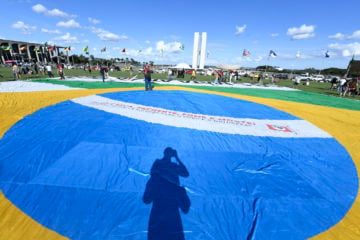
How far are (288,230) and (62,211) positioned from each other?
3.32 meters

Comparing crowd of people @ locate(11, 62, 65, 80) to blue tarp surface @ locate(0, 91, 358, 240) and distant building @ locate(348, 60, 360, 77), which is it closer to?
blue tarp surface @ locate(0, 91, 358, 240)

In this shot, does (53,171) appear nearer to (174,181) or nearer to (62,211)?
(62,211)

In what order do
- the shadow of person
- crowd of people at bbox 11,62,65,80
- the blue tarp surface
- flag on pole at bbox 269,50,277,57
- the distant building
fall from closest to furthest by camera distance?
1. the shadow of person
2. the blue tarp surface
3. crowd of people at bbox 11,62,65,80
4. flag on pole at bbox 269,50,277,57
5. the distant building

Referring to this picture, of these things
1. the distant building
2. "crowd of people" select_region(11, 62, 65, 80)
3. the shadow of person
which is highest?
the distant building

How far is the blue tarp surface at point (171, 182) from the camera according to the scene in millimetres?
2627

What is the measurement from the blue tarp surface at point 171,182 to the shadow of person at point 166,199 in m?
0.01

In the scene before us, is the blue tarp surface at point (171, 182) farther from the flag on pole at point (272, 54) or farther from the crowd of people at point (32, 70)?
the flag on pole at point (272, 54)

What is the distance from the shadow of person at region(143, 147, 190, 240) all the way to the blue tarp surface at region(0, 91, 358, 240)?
0.01m

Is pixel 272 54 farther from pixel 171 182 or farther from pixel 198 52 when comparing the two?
pixel 198 52

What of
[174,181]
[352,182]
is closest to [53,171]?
[174,181]

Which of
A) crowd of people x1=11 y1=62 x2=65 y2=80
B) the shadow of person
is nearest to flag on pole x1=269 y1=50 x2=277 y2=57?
crowd of people x1=11 y1=62 x2=65 y2=80

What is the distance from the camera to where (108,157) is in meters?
4.20

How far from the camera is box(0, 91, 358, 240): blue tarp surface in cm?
263

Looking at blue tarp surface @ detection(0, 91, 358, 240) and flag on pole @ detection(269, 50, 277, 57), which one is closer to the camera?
blue tarp surface @ detection(0, 91, 358, 240)
